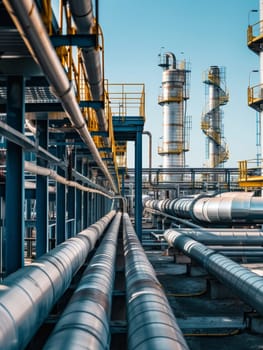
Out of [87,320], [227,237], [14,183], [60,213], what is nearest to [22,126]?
[14,183]

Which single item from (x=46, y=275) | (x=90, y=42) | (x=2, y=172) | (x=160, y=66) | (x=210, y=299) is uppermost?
(x=160, y=66)

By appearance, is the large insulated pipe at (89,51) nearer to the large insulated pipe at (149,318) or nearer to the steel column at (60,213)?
the large insulated pipe at (149,318)

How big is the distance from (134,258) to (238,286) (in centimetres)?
161

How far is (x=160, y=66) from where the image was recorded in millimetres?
28562

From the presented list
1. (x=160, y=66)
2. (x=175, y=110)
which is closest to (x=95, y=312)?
(x=175, y=110)

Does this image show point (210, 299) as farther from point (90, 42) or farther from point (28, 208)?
point (28, 208)

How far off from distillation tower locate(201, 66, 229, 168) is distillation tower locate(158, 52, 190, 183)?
523cm

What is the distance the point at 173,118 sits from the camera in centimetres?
2536

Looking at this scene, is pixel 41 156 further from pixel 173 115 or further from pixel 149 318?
pixel 173 115

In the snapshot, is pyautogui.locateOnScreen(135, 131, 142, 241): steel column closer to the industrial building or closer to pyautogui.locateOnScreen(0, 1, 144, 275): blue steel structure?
the industrial building

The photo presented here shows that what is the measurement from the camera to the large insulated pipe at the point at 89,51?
13.0 feet

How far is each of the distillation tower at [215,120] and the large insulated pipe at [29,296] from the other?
85.5ft

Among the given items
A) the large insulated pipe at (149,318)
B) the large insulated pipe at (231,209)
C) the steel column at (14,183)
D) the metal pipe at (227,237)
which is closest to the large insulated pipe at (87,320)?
the large insulated pipe at (149,318)

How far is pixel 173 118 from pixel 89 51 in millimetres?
20809
